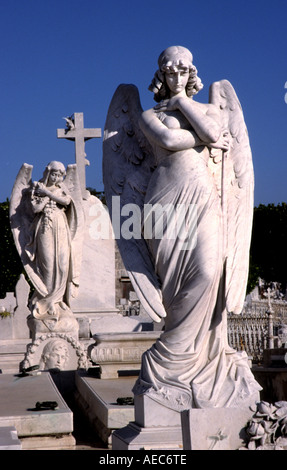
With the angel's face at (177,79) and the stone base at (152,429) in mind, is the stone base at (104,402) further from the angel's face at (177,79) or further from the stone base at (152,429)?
the angel's face at (177,79)

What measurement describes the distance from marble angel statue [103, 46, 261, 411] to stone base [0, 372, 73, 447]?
0.98m

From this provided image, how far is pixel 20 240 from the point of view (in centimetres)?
966

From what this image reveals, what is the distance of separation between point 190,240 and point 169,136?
2.43ft

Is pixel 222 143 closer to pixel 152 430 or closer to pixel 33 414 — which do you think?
pixel 152 430

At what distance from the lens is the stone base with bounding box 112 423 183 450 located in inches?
187

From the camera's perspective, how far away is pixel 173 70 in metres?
5.25

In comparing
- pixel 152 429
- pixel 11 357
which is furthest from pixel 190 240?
pixel 11 357

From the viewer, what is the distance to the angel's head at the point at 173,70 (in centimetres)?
525

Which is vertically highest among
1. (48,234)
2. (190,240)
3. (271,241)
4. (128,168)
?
(271,241)

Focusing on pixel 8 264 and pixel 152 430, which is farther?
pixel 8 264

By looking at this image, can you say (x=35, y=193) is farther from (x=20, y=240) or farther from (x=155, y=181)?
(x=155, y=181)
